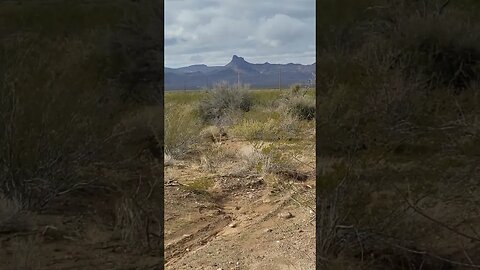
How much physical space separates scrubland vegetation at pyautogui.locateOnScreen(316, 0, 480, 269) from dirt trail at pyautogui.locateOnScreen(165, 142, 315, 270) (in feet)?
3.24

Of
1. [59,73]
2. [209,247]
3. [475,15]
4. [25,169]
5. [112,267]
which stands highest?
[475,15]

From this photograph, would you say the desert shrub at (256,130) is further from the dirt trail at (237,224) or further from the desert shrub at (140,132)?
the desert shrub at (140,132)

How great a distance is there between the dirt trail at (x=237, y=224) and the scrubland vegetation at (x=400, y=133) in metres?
0.99

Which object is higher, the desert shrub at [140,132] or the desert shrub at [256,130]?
the desert shrub at [140,132]

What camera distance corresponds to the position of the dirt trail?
4094 millimetres

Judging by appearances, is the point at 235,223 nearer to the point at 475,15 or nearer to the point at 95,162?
the point at 95,162

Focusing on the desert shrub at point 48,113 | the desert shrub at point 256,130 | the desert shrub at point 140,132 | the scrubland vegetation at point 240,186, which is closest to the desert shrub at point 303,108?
the scrubland vegetation at point 240,186

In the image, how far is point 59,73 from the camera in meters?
2.35

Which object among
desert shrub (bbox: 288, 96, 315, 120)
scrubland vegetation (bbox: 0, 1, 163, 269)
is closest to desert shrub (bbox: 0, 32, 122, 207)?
scrubland vegetation (bbox: 0, 1, 163, 269)

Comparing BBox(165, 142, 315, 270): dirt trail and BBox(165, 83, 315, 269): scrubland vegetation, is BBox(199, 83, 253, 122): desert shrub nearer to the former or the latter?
BBox(165, 83, 315, 269): scrubland vegetation

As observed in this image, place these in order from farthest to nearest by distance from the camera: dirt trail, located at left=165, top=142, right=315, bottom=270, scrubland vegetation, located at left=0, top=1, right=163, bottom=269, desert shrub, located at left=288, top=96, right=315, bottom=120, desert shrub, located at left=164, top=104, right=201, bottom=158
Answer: desert shrub, located at left=288, top=96, right=315, bottom=120
desert shrub, located at left=164, top=104, right=201, bottom=158
dirt trail, located at left=165, top=142, right=315, bottom=270
scrubland vegetation, located at left=0, top=1, right=163, bottom=269

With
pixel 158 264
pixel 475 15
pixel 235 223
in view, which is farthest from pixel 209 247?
pixel 475 15

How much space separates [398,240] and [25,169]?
64.3 inches

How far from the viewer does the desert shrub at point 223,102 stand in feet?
43.9
